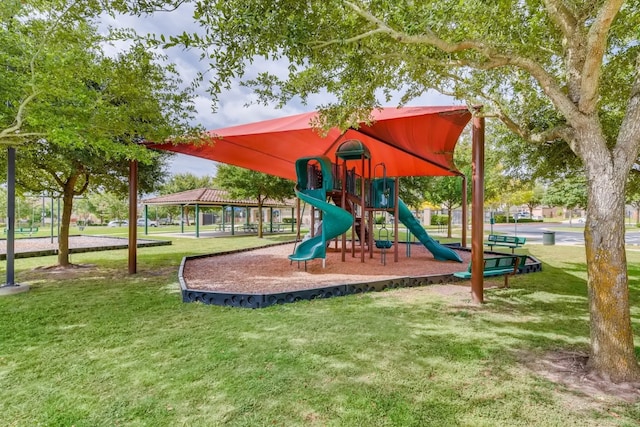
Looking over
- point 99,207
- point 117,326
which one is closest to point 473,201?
point 117,326

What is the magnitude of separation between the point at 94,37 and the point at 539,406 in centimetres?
779

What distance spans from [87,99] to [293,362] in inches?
198

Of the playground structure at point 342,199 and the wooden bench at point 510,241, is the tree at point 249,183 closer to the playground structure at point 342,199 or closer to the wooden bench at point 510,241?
the playground structure at point 342,199

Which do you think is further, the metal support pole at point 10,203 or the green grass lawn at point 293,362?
the metal support pole at point 10,203

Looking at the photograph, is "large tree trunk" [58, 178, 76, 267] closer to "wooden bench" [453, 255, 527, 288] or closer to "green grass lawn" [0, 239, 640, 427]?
"green grass lawn" [0, 239, 640, 427]

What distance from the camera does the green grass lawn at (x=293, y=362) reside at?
2650 millimetres

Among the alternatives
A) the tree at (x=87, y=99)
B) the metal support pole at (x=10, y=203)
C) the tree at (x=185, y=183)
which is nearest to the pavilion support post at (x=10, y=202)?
the metal support pole at (x=10, y=203)

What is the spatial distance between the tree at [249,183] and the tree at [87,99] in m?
11.5

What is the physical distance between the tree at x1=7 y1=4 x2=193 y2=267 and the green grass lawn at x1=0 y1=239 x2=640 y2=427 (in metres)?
2.93

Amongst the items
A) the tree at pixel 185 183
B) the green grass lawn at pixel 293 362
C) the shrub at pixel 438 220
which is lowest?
the green grass lawn at pixel 293 362

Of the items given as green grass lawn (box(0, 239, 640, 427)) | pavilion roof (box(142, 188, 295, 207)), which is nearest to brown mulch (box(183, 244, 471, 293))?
green grass lawn (box(0, 239, 640, 427))

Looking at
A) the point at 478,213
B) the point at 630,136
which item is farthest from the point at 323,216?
the point at 630,136

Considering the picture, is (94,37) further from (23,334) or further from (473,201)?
(473,201)

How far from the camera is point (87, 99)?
17.3 ft
